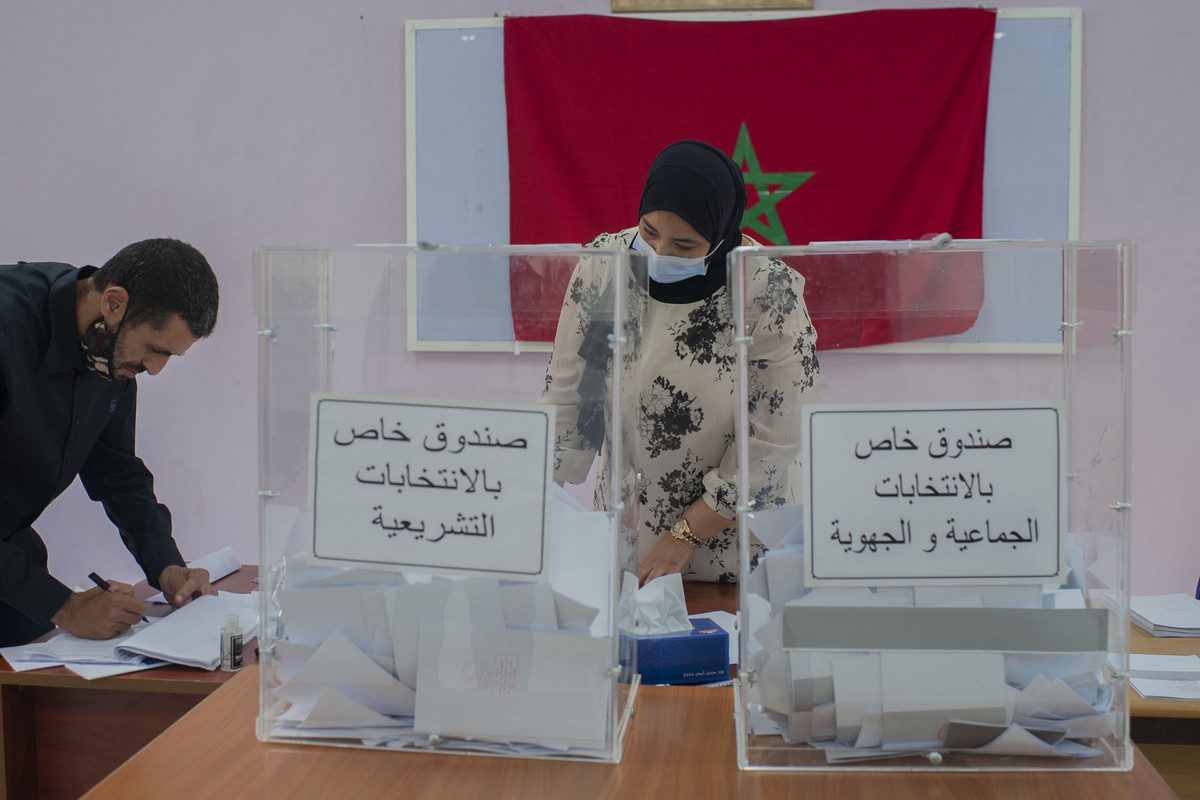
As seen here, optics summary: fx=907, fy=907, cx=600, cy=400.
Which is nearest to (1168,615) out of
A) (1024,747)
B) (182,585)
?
(1024,747)

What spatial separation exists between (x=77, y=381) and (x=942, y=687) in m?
1.66

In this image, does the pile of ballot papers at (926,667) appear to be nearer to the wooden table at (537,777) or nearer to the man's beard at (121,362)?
the wooden table at (537,777)

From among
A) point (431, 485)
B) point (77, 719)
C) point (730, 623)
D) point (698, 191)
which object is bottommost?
point (77, 719)

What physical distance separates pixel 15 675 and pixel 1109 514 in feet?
4.51

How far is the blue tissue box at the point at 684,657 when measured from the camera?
90 centimetres

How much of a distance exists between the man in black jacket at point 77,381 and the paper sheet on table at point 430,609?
37.4 inches

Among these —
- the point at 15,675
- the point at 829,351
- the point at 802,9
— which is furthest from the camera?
the point at 802,9

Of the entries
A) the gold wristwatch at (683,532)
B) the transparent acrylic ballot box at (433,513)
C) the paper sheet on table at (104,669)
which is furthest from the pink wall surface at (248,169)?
the transparent acrylic ballot box at (433,513)

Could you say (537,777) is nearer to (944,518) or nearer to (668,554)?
(944,518)

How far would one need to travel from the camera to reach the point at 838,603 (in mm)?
673

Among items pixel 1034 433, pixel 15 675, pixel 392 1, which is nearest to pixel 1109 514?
pixel 1034 433

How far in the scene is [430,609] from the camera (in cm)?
70

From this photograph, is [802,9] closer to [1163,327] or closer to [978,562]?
[1163,327]

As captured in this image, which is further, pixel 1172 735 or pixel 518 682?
pixel 1172 735
